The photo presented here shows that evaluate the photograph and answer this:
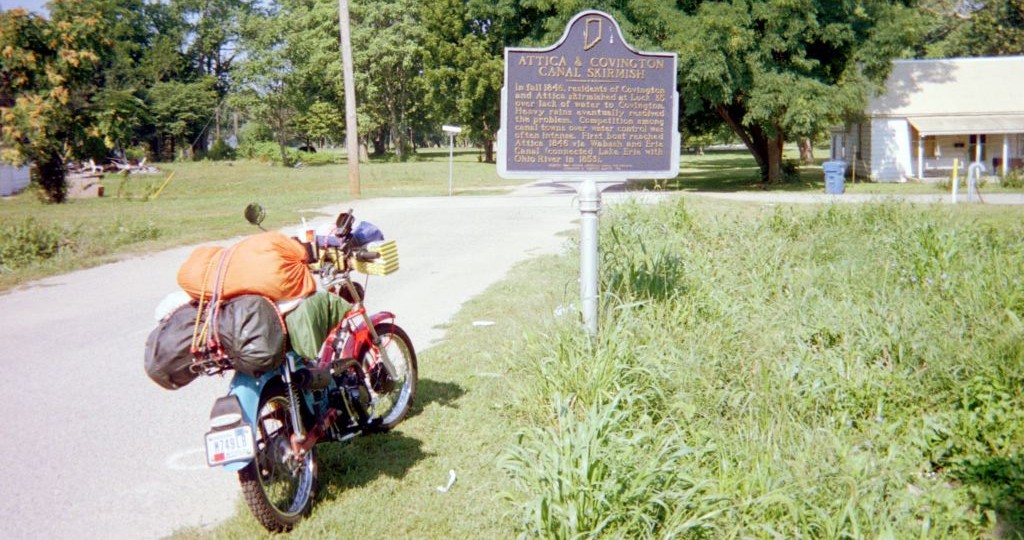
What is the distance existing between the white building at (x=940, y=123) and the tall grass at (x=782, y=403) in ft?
90.6

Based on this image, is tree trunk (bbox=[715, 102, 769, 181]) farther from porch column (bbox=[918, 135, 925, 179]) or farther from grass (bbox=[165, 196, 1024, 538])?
grass (bbox=[165, 196, 1024, 538])

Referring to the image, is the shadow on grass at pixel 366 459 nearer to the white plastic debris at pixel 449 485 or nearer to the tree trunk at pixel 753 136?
the white plastic debris at pixel 449 485

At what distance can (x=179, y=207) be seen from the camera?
78.5ft

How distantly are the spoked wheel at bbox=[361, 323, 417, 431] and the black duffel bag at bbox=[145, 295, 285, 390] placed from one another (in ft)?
4.58

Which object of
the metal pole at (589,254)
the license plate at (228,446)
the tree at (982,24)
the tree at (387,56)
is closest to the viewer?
the license plate at (228,446)

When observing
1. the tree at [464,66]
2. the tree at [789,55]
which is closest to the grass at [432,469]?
the tree at [789,55]

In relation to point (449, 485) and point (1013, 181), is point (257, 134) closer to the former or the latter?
point (1013, 181)

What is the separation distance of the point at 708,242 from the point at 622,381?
18.6ft

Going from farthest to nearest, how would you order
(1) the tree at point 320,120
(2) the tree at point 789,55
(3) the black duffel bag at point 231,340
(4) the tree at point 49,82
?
(1) the tree at point 320,120, (4) the tree at point 49,82, (2) the tree at point 789,55, (3) the black duffel bag at point 231,340

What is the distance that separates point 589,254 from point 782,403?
1618mm

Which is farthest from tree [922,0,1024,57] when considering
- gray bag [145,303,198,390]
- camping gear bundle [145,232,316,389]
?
gray bag [145,303,198,390]

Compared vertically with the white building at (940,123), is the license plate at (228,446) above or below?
below

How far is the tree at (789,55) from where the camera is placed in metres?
25.2

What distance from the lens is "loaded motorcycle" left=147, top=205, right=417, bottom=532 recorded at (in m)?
3.88
